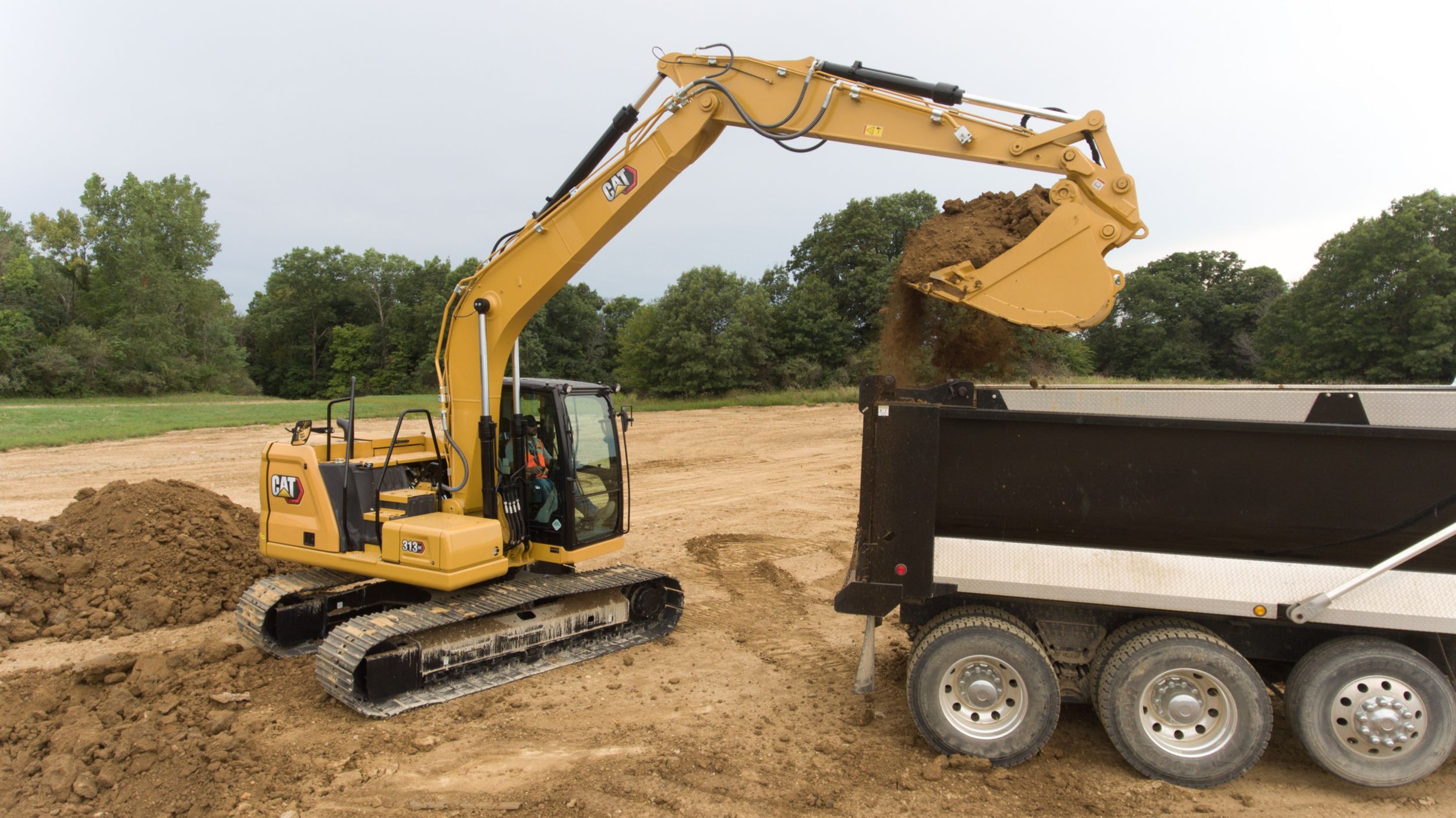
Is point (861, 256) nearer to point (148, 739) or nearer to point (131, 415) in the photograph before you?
point (131, 415)

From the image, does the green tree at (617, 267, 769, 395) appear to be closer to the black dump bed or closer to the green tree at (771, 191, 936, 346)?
the green tree at (771, 191, 936, 346)

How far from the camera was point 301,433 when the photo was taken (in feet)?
21.5

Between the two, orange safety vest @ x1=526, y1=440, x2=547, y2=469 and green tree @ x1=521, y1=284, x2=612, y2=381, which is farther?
green tree @ x1=521, y1=284, x2=612, y2=381

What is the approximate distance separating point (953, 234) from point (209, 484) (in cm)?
1430

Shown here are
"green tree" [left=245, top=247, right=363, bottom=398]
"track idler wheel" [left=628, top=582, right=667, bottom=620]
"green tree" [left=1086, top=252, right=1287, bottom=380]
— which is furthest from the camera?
"green tree" [left=245, top=247, right=363, bottom=398]

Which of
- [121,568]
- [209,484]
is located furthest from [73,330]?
[121,568]

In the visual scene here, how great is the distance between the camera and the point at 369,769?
440 centimetres

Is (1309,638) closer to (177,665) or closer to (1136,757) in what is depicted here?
(1136,757)

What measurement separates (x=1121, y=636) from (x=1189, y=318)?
51925 mm

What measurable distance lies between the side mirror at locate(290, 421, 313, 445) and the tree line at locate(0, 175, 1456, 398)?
17.0 metres

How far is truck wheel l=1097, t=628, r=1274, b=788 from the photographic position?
3.99 metres

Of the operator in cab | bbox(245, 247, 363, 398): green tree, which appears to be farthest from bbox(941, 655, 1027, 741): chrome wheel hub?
bbox(245, 247, 363, 398): green tree

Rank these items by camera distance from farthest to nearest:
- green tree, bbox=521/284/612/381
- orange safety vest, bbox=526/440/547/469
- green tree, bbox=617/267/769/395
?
1. green tree, bbox=521/284/612/381
2. green tree, bbox=617/267/769/395
3. orange safety vest, bbox=526/440/547/469

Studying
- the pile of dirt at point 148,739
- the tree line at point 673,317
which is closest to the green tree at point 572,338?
the tree line at point 673,317
